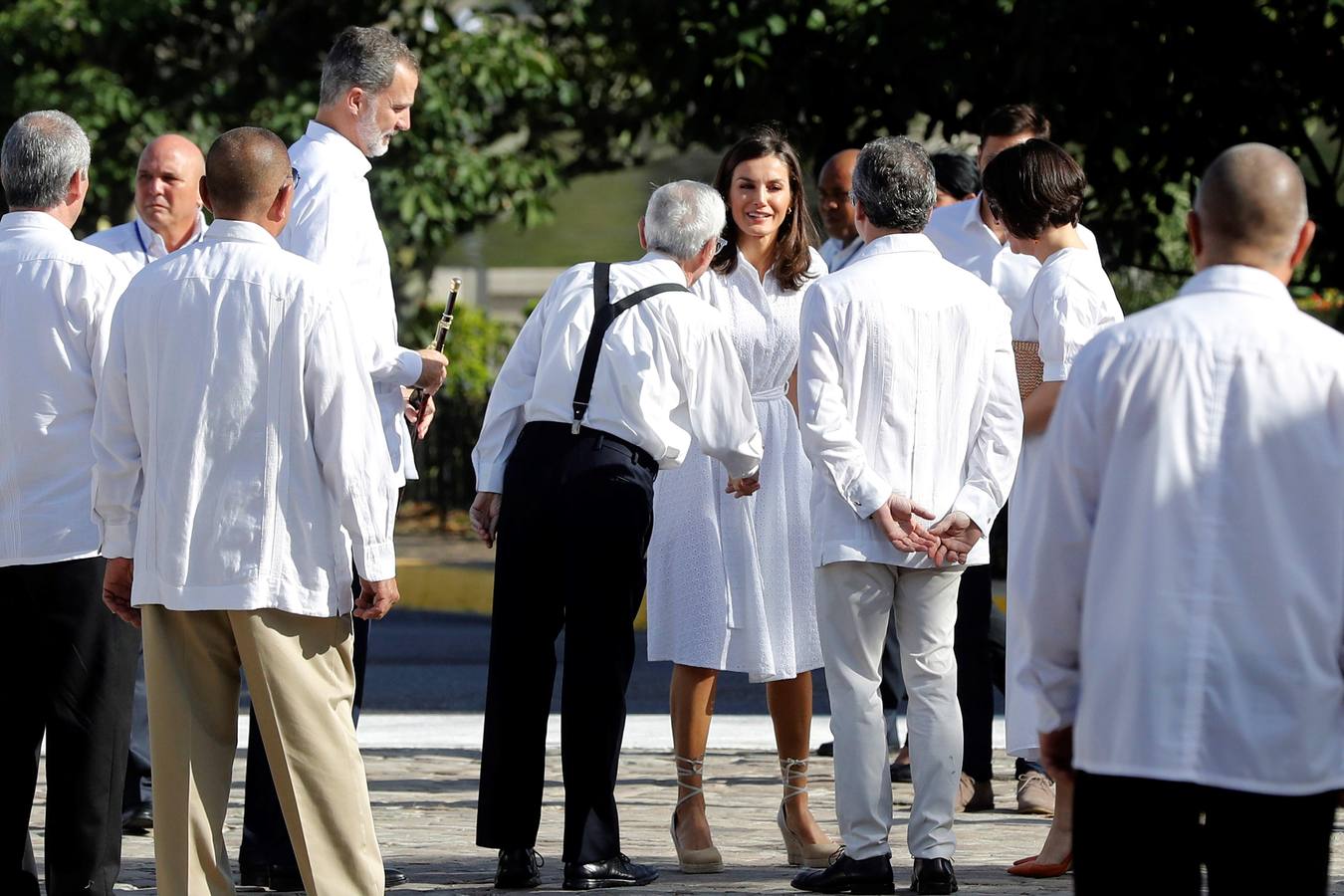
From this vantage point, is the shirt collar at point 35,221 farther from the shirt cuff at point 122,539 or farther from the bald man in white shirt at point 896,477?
the bald man in white shirt at point 896,477

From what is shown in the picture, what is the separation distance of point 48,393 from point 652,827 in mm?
2515

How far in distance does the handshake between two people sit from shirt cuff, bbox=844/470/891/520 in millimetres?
20

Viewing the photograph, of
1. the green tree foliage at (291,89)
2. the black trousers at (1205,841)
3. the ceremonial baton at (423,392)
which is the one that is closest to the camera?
the black trousers at (1205,841)

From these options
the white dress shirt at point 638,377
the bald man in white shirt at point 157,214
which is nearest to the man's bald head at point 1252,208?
the white dress shirt at point 638,377

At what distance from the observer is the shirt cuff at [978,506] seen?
5.27 meters

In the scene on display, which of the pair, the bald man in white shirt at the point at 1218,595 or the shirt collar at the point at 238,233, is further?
the shirt collar at the point at 238,233

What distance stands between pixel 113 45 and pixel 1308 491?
14056 millimetres

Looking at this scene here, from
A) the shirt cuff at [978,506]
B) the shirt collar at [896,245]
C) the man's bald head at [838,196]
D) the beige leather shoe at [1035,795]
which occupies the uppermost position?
the man's bald head at [838,196]

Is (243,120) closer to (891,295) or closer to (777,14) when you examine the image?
(777,14)

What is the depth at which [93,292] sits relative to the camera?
5031 millimetres

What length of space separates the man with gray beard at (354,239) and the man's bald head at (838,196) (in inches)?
92.5

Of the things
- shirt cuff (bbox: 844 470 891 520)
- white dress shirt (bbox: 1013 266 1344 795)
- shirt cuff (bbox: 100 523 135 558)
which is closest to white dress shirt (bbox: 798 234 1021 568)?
shirt cuff (bbox: 844 470 891 520)

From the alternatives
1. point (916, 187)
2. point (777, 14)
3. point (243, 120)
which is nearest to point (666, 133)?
point (243, 120)

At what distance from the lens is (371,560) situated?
450cm
